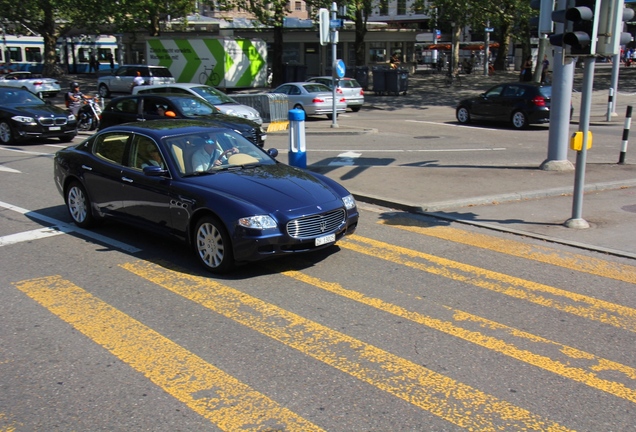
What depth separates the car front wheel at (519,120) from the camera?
71.3 feet

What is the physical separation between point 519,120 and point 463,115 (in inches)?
104

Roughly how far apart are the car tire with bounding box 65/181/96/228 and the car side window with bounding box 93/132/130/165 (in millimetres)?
606

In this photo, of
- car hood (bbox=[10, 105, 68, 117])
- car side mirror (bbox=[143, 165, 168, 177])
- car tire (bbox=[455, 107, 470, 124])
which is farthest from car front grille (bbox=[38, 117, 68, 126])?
car tire (bbox=[455, 107, 470, 124])

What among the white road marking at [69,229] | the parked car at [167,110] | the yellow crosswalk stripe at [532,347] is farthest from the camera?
the parked car at [167,110]

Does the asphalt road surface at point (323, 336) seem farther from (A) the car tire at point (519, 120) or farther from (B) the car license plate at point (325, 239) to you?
(A) the car tire at point (519, 120)

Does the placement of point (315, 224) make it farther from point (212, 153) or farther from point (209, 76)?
point (209, 76)

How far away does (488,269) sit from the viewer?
7.41m

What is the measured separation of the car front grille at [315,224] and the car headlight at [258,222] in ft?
0.65

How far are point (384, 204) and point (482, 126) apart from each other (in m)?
13.7

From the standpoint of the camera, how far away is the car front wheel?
2172 centimetres

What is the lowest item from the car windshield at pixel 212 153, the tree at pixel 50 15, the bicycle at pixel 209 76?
the car windshield at pixel 212 153

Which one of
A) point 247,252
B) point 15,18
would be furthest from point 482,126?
point 15,18

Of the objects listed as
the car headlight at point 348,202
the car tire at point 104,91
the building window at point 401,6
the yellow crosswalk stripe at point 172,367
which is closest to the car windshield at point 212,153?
the car headlight at point 348,202

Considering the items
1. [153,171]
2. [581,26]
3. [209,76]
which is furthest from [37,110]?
[209,76]
